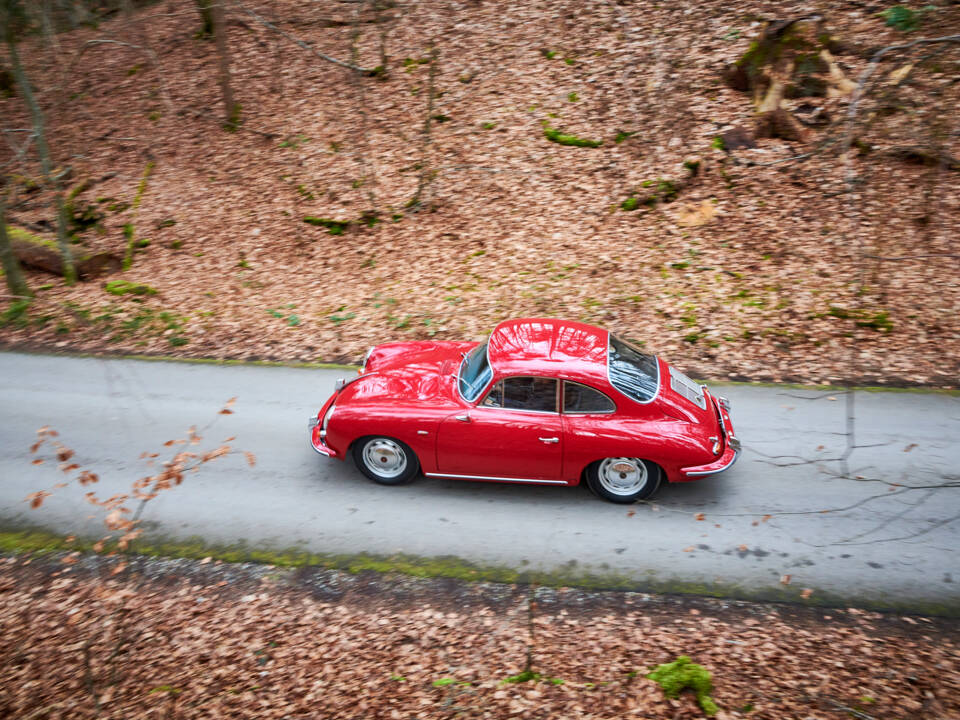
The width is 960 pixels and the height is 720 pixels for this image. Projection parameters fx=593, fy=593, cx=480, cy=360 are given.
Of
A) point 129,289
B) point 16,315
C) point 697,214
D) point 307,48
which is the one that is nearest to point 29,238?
point 16,315

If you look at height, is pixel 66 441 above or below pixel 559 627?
above

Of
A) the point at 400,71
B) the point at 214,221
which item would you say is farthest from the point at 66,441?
the point at 400,71

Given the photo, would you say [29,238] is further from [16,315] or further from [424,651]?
[424,651]

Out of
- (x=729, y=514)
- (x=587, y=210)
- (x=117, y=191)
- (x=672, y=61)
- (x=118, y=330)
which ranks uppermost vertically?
(x=672, y=61)

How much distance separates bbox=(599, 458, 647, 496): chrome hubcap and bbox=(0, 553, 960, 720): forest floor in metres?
1.29

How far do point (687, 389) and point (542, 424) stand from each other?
1.76 metres

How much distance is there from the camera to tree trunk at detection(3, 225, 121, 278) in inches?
496

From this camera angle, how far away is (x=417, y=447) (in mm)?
6227

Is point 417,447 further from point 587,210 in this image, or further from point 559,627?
point 587,210

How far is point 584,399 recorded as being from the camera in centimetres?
603

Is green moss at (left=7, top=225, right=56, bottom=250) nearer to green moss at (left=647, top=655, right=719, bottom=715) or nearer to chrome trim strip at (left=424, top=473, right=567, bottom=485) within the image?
chrome trim strip at (left=424, top=473, right=567, bottom=485)

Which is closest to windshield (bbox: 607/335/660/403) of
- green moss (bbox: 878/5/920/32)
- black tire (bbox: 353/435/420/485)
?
black tire (bbox: 353/435/420/485)

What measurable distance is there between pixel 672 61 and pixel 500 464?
41.8 feet

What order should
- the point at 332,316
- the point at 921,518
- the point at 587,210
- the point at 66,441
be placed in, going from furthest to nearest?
1. the point at 587,210
2. the point at 332,316
3. the point at 66,441
4. the point at 921,518
